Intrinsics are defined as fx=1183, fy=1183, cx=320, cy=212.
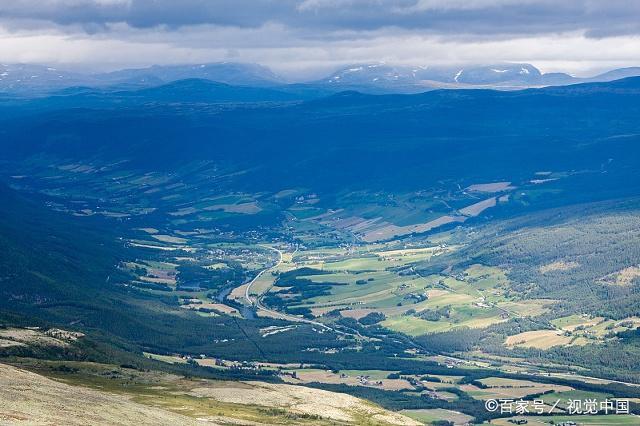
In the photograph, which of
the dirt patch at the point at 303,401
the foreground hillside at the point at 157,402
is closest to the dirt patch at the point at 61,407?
the foreground hillside at the point at 157,402

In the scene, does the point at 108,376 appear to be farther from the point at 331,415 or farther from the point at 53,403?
the point at 53,403

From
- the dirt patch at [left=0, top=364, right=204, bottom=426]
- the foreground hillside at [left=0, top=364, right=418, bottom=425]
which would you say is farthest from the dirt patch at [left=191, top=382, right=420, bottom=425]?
the dirt patch at [left=0, top=364, right=204, bottom=426]

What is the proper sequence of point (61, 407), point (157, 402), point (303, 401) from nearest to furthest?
point (61, 407), point (157, 402), point (303, 401)

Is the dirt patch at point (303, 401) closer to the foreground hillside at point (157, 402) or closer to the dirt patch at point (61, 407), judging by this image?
the foreground hillside at point (157, 402)

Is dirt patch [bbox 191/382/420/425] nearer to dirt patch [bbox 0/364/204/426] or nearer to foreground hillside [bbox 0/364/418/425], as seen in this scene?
foreground hillside [bbox 0/364/418/425]

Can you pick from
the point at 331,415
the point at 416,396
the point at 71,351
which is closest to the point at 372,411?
the point at 331,415

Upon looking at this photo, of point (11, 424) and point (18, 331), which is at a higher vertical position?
point (11, 424)

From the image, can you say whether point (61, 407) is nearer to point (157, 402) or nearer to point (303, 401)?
point (157, 402)

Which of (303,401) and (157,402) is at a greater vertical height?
(157,402)

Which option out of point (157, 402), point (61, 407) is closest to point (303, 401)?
point (157, 402)

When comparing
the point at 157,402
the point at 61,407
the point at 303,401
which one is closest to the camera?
the point at 61,407

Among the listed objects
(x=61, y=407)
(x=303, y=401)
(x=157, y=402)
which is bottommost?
(x=303, y=401)
